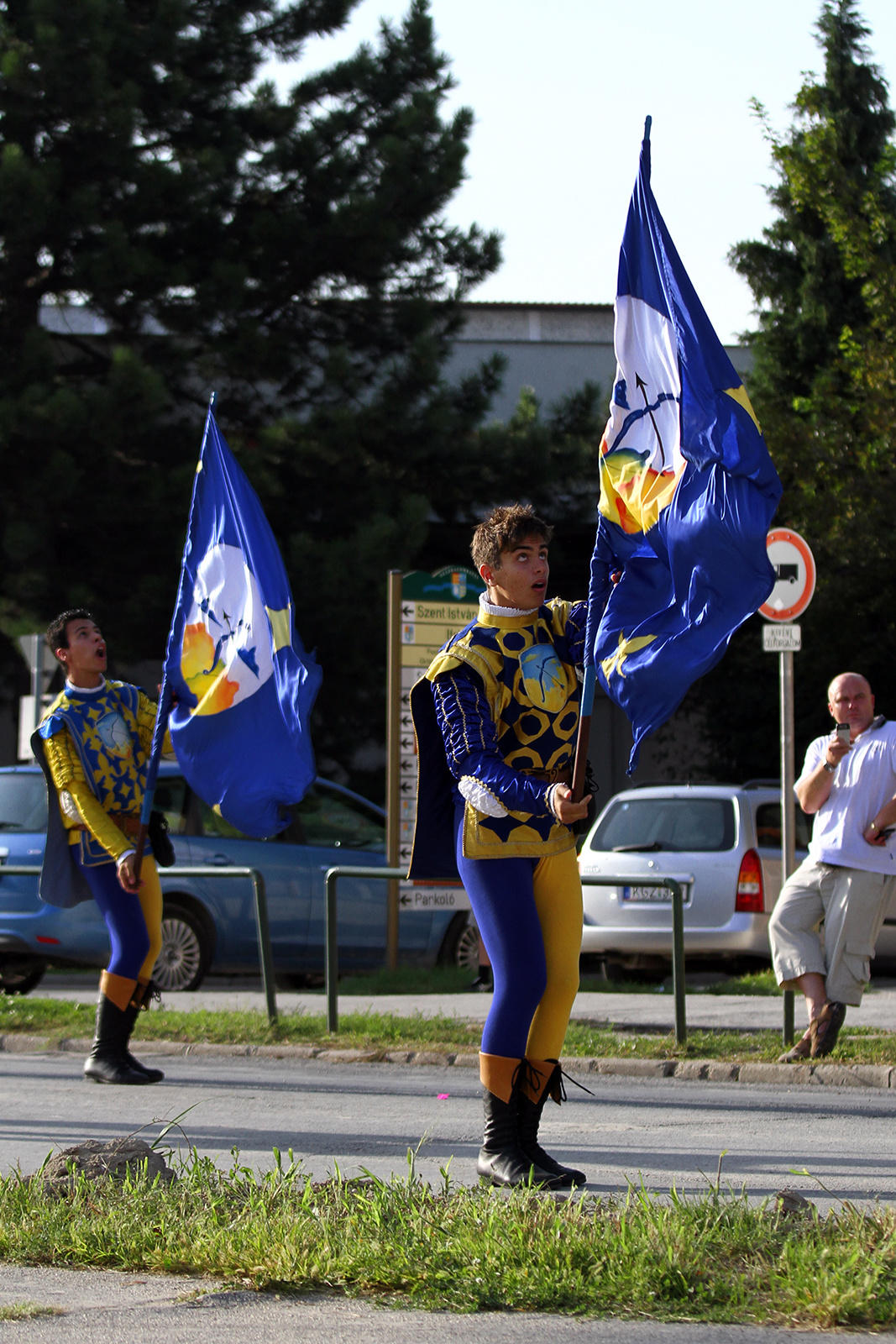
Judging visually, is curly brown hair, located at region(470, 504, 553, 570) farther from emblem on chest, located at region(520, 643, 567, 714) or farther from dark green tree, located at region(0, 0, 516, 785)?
dark green tree, located at region(0, 0, 516, 785)

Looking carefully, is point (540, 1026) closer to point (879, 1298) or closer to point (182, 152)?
point (879, 1298)

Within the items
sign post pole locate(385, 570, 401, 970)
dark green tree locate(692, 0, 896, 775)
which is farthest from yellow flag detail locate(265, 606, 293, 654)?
dark green tree locate(692, 0, 896, 775)

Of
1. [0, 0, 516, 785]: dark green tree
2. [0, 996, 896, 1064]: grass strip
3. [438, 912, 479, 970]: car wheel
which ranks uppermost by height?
[0, 0, 516, 785]: dark green tree

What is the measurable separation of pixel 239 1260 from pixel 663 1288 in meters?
1.01

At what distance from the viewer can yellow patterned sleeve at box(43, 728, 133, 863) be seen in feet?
25.9

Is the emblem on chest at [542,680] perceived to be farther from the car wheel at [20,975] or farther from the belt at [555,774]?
the car wheel at [20,975]

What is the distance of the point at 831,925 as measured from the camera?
8.63 m

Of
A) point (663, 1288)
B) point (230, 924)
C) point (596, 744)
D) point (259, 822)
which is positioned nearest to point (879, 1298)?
point (663, 1288)

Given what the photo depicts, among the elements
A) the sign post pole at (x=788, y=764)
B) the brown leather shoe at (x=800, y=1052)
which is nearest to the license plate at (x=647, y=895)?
the sign post pole at (x=788, y=764)

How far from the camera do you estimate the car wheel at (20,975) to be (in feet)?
44.7

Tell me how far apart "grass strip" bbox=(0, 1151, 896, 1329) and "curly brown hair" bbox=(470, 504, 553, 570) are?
1822mm

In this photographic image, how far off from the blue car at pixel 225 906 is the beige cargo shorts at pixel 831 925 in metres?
4.92

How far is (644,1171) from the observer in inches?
228

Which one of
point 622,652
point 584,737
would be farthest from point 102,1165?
point 622,652
